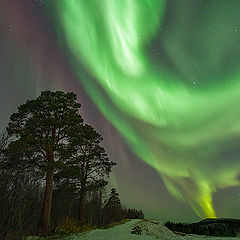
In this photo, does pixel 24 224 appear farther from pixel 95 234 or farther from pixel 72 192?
pixel 72 192

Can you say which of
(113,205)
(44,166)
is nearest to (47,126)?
(44,166)

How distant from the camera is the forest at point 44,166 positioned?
531cm

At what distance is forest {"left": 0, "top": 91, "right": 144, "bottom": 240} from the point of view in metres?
5.31

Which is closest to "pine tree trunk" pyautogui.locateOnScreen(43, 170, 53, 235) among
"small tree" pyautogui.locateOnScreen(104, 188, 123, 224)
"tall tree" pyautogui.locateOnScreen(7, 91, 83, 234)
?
"tall tree" pyautogui.locateOnScreen(7, 91, 83, 234)

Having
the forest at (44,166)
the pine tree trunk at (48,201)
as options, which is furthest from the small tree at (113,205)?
the pine tree trunk at (48,201)

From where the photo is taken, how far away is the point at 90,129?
25.9 m

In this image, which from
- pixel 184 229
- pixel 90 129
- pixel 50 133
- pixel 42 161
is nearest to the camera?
pixel 42 161

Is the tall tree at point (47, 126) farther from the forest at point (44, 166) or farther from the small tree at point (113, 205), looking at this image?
the small tree at point (113, 205)

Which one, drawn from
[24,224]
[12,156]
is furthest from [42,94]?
[24,224]

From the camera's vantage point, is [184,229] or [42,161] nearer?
[42,161]

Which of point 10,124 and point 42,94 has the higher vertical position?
point 42,94

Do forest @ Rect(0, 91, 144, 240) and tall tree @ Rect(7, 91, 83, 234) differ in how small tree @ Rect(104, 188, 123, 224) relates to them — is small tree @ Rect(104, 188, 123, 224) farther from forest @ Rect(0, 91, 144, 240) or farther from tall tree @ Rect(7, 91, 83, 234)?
tall tree @ Rect(7, 91, 83, 234)

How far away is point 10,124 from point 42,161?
15.7ft

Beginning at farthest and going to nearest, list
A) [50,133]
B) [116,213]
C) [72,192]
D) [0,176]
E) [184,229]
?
[116,213] → [184,229] → [72,192] → [50,133] → [0,176]
